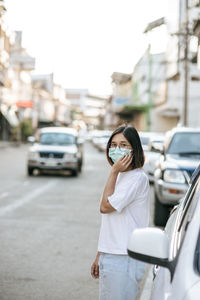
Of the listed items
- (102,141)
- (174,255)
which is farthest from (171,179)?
(102,141)

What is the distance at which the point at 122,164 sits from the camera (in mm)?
3283

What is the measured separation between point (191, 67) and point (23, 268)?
3541cm

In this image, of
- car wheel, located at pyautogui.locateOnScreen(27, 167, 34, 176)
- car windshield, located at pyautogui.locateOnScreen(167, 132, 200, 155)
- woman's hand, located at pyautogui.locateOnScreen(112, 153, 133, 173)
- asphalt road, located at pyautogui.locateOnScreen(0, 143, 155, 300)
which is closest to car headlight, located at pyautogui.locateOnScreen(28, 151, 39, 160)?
car wheel, located at pyautogui.locateOnScreen(27, 167, 34, 176)

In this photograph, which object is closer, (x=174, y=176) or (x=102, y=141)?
(x=174, y=176)

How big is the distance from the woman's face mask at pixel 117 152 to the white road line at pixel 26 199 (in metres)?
7.98

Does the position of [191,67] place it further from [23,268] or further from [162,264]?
[162,264]

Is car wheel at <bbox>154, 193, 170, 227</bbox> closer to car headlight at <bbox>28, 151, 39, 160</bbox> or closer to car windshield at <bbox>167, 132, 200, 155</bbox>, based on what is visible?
car windshield at <bbox>167, 132, 200, 155</bbox>

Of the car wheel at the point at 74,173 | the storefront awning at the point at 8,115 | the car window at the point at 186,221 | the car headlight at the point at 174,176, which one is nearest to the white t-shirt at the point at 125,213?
the car window at the point at 186,221

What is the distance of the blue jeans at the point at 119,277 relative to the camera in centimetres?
320

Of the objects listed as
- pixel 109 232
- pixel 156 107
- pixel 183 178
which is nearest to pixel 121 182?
pixel 109 232

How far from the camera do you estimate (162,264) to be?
7.98 ft

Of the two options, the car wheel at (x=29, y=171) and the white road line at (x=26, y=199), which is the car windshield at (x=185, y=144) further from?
the car wheel at (x=29, y=171)

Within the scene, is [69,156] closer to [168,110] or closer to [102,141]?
[168,110]

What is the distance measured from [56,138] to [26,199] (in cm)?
898
